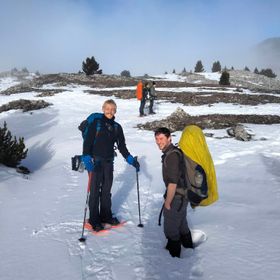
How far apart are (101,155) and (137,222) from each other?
1.60 meters

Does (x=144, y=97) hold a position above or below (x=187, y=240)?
above

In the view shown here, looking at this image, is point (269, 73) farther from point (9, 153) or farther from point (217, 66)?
point (9, 153)

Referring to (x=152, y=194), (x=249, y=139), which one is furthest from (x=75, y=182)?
(x=249, y=139)

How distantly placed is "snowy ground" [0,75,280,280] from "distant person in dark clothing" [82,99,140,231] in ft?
1.83

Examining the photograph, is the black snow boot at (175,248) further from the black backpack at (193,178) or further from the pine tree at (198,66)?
the pine tree at (198,66)

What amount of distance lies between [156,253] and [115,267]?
73 centimetres

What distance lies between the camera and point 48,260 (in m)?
4.78

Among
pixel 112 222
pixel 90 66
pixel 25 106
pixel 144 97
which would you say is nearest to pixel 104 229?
pixel 112 222

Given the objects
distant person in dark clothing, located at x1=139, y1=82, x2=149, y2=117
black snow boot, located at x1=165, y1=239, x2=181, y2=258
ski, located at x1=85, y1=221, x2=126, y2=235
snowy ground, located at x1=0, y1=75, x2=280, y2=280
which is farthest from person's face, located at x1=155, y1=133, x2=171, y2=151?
distant person in dark clothing, located at x1=139, y1=82, x2=149, y2=117

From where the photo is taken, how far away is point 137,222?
6340 millimetres

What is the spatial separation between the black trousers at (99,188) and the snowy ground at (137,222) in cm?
46

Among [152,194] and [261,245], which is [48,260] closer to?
[261,245]

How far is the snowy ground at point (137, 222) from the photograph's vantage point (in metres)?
4.51

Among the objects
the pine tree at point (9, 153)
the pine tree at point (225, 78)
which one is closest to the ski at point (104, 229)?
the pine tree at point (9, 153)
